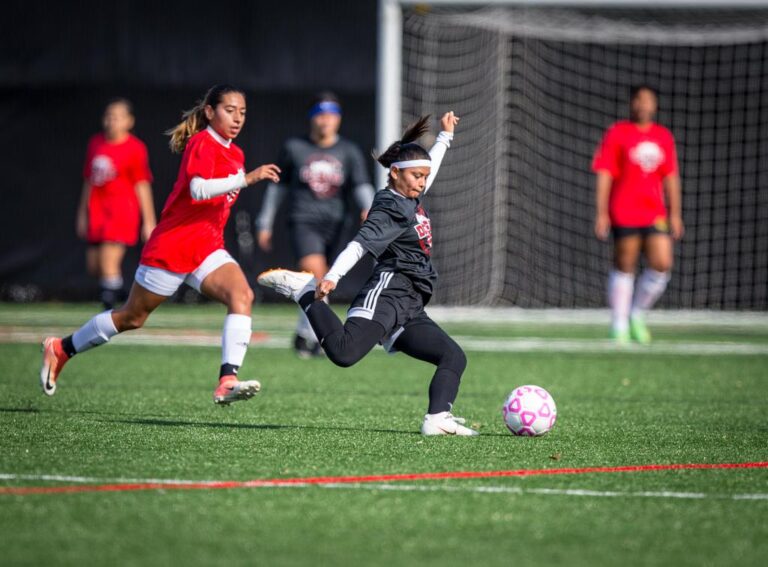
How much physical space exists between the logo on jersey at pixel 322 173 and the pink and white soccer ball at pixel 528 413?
17.7 ft

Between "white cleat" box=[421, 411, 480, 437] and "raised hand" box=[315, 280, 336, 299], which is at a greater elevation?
"raised hand" box=[315, 280, 336, 299]

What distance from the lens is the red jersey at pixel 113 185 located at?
13273 mm

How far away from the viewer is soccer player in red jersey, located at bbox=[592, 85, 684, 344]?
13.0 metres

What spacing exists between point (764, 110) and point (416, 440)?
572 inches

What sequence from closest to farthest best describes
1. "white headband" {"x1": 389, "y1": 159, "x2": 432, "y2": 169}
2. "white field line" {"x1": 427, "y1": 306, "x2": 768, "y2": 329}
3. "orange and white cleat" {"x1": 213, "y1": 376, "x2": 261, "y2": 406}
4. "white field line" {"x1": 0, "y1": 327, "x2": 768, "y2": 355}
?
"orange and white cleat" {"x1": 213, "y1": 376, "x2": 261, "y2": 406}
"white headband" {"x1": 389, "y1": 159, "x2": 432, "y2": 169}
"white field line" {"x1": 0, "y1": 327, "x2": 768, "y2": 355}
"white field line" {"x1": 427, "y1": 306, "x2": 768, "y2": 329}

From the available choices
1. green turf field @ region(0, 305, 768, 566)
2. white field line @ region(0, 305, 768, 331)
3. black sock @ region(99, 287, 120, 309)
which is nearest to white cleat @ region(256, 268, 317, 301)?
green turf field @ region(0, 305, 768, 566)

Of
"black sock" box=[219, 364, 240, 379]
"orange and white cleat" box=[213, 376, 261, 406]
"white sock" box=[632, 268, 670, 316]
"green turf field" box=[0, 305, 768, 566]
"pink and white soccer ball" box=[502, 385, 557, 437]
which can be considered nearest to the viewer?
"green turf field" box=[0, 305, 768, 566]

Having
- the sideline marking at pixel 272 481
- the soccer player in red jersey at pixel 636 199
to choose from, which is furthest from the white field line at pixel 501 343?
the sideline marking at pixel 272 481

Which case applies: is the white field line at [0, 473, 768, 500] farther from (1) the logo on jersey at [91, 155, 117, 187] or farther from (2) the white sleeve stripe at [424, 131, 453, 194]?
(1) the logo on jersey at [91, 155, 117, 187]

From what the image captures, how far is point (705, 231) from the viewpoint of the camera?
19.7 m

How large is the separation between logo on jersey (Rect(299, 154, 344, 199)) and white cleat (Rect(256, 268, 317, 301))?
4.86 metres

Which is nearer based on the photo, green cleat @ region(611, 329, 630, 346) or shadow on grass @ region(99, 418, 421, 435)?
shadow on grass @ region(99, 418, 421, 435)

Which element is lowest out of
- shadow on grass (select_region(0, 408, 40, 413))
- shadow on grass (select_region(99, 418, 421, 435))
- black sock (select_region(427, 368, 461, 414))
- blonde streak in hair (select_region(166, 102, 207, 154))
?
shadow on grass (select_region(0, 408, 40, 413))

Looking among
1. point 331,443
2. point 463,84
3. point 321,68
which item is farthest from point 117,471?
point 321,68
